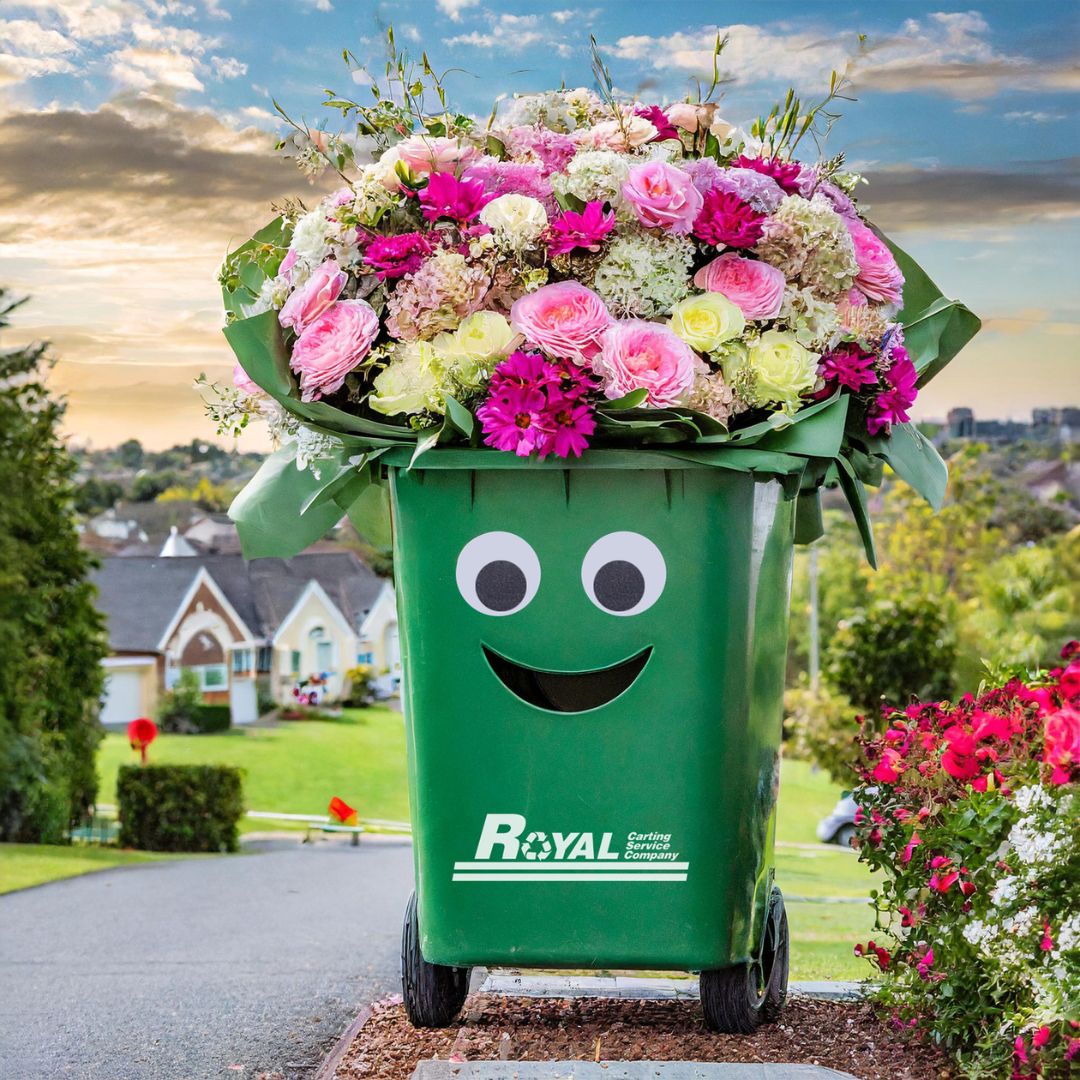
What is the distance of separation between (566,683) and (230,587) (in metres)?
20.2

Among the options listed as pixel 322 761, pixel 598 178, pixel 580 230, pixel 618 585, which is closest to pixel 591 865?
pixel 618 585

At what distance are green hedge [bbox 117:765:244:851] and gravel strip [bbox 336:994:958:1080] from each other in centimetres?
980

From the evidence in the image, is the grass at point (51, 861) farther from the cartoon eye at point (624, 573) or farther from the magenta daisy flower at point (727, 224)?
the magenta daisy flower at point (727, 224)

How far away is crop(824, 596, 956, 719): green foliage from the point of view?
1399 centimetres

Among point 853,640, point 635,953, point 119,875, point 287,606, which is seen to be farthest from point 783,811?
point 635,953

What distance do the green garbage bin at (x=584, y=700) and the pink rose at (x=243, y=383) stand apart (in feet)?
1.64

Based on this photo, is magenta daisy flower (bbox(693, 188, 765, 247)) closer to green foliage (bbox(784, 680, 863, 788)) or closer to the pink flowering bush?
the pink flowering bush

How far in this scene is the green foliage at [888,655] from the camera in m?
14.0

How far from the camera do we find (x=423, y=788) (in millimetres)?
3033

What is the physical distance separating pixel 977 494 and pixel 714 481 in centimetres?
2203

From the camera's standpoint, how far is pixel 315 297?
2.99 m

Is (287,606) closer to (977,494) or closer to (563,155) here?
(977,494)

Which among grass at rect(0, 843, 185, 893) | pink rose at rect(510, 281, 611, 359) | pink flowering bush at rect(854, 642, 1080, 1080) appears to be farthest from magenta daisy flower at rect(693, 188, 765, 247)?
grass at rect(0, 843, 185, 893)

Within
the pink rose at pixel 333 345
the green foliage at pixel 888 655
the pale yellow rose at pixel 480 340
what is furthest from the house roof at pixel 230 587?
the pale yellow rose at pixel 480 340
